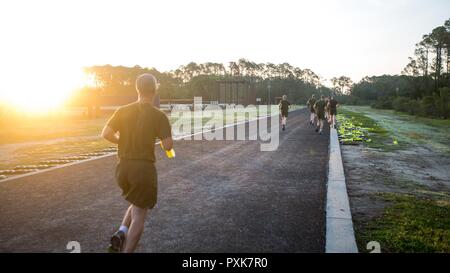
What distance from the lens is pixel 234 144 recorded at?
43.1 feet

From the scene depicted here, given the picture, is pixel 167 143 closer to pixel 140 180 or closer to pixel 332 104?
pixel 140 180

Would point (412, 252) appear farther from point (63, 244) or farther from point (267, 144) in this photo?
point (267, 144)

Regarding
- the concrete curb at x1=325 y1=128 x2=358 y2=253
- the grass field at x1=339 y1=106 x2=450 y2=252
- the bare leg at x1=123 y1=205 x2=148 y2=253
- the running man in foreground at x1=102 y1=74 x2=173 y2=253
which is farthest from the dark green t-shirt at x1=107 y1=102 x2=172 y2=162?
the grass field at x1=339 y1=106 x2=450 y2=252

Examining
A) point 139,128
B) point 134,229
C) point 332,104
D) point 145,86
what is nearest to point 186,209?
point 134,229

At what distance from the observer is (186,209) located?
17.3ft

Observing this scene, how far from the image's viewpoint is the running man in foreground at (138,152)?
134 inches

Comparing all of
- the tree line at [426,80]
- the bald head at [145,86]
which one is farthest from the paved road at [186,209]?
the tree line at [426,80]

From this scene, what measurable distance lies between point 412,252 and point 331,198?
6.72 feet

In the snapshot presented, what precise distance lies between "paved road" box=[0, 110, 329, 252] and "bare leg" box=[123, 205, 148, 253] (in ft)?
1.40

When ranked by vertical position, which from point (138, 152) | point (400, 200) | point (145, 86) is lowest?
point (400, 200)

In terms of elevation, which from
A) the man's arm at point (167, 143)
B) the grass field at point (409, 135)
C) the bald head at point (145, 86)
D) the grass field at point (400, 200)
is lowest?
the grass field at point (400, 200)

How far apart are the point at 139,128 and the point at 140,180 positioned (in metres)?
0.52

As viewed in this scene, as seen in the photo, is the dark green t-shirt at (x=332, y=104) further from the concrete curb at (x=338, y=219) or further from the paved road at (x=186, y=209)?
the concrete curb at (x=338, y=219)
